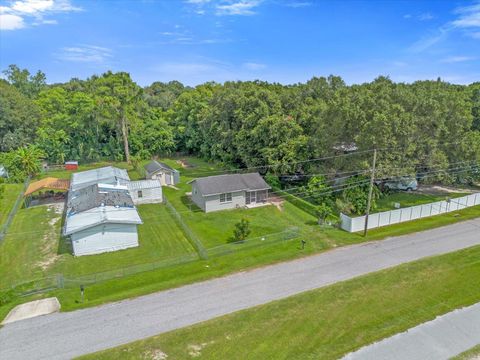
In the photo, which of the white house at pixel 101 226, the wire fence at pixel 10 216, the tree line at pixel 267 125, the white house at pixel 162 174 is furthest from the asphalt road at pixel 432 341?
the white house at pixel 162 174

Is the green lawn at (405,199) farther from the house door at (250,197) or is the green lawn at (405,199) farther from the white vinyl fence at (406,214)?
the house door at (250,197)

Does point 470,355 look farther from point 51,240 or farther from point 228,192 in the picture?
point 51,240

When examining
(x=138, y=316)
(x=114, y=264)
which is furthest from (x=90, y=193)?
(x=138, y=316)

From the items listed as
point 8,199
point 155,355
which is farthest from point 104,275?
point 8,199

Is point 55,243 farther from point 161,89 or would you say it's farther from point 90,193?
point 161,89

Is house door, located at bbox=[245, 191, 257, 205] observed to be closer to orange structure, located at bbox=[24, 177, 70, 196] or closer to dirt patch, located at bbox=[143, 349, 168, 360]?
orange structure, located at bbox=[24, 177, 70, 196]
